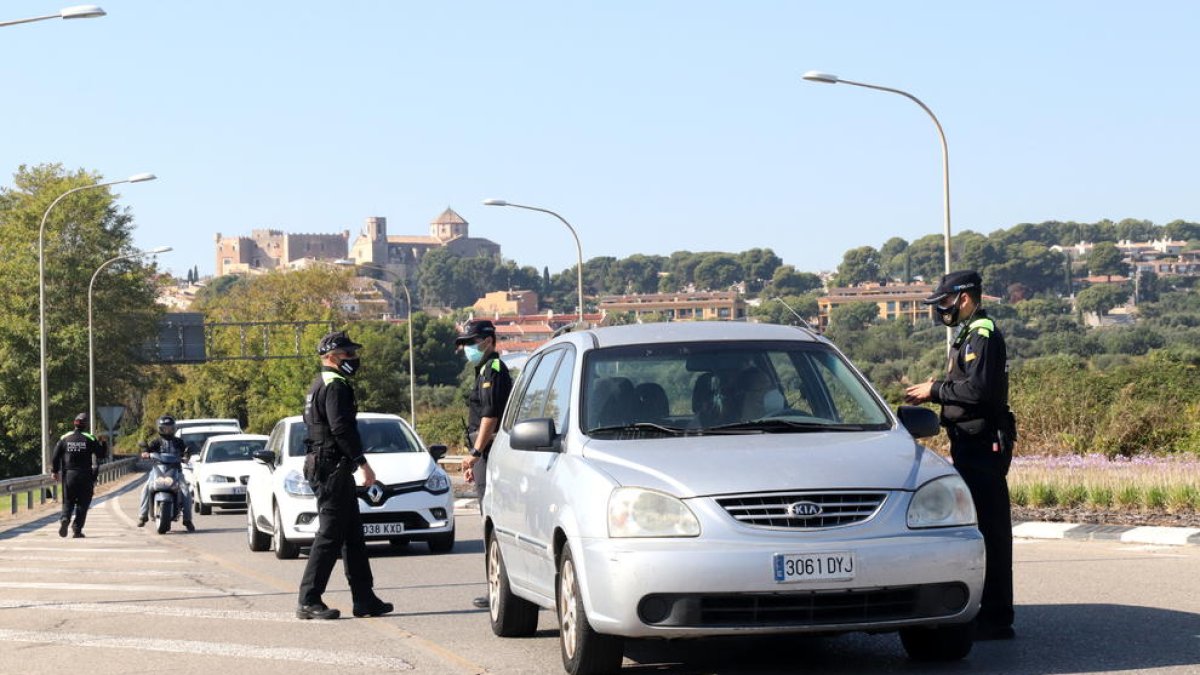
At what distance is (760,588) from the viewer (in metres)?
7.94

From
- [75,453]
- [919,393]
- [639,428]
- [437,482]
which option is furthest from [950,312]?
[75,453]

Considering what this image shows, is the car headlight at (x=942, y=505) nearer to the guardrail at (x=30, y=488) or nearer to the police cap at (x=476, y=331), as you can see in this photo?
the police cap at (x=476, y=331)

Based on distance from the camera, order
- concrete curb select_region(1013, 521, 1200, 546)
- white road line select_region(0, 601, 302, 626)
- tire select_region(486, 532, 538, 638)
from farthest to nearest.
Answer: concrete curb select_region(1013, 521, 1200, 546) < white road line select_region(0, 601, 302, 626) < tire select_region(486, 532, 538, 638)

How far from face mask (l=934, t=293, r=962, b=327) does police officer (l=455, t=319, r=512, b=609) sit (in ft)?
13.2

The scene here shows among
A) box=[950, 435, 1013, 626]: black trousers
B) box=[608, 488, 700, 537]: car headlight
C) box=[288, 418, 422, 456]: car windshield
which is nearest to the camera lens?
box=[608, 488, 700, 537]: car headlight

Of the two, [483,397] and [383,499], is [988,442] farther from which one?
[383,499]

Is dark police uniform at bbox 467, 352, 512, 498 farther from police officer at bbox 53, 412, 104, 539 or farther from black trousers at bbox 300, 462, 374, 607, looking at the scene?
police officer at bbox 53, 412, 104, 539

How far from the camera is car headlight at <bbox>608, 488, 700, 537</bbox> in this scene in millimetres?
8078

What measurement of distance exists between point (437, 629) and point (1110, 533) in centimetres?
738

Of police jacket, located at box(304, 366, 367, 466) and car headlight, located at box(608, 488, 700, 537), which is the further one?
police jacket, located at box(304, 366, 367, 466)

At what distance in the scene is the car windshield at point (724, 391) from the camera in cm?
909

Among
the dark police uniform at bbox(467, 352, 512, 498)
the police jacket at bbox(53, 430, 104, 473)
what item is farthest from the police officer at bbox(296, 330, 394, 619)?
the police jacket at bbox(53, 430, 104, 473)

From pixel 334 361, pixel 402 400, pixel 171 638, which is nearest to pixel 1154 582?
pixel 334 361

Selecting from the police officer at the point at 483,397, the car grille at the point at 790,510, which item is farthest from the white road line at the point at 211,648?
the police officer at the point at 483,397
